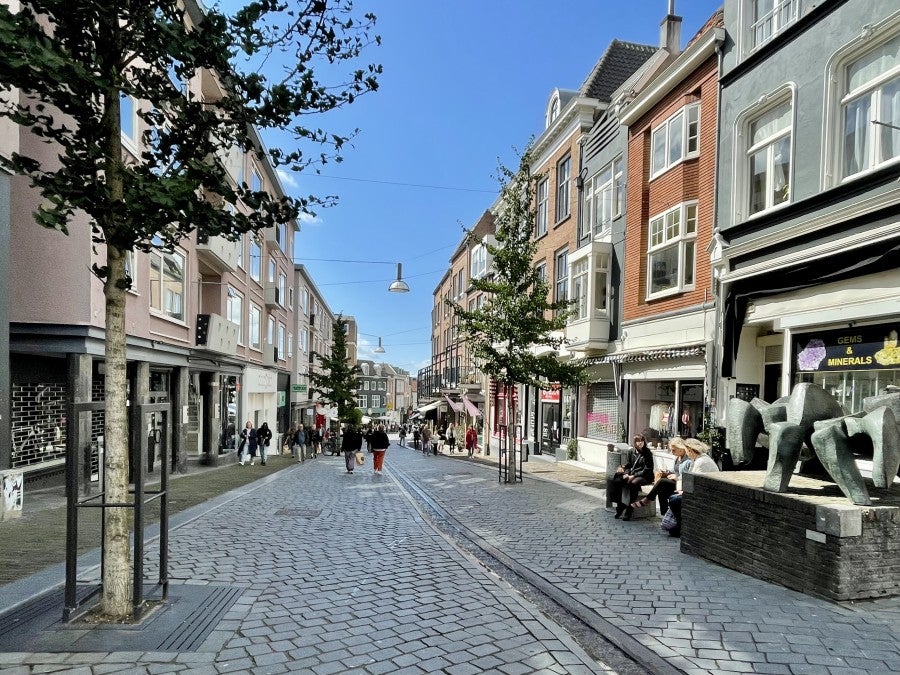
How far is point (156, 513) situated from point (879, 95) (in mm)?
12839

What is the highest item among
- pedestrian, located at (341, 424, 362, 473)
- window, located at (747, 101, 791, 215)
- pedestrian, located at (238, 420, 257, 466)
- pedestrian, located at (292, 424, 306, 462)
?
window, located at (747, 101, 791, 215)

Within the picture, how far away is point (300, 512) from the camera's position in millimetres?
9930

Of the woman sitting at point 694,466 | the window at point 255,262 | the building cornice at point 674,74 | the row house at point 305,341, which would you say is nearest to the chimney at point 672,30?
the building cornice at point 674,74

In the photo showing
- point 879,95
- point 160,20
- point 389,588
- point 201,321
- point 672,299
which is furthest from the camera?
point 201,321

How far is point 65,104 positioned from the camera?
4.38 meters

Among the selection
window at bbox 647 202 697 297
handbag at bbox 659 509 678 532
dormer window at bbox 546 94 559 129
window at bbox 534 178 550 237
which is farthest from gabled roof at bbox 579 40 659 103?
handbag at bbox 659 509 678 532

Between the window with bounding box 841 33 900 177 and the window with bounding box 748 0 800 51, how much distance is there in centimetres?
212

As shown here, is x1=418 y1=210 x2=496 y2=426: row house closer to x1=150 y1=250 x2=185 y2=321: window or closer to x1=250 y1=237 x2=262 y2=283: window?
x1=250 y1=237 x2=262 y2=283: window

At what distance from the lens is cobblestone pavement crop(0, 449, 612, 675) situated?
393 centimetres

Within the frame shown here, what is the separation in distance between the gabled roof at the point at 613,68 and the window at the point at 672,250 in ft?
24.3

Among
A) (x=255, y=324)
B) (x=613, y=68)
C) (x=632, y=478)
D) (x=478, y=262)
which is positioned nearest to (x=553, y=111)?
(x=613, y=68)

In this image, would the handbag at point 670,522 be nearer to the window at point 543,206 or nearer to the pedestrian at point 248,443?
the window at point 543,206

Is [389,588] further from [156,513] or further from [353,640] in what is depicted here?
[156,513]

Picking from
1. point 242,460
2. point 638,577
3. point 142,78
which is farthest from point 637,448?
point 242,460
